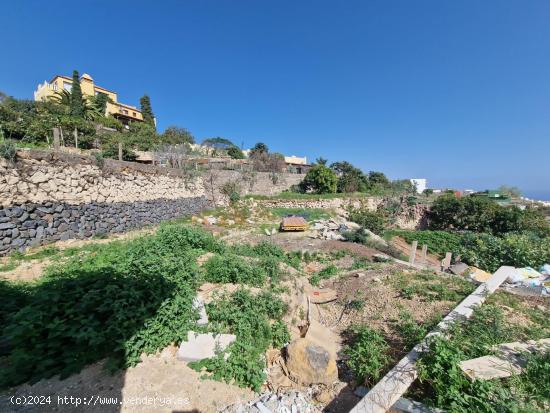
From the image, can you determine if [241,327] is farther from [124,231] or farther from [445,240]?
[445,240]

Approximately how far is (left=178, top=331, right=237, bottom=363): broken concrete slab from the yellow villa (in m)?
41.2

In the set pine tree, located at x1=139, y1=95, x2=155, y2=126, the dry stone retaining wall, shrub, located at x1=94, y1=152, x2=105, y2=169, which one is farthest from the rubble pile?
pine tree, located at x1=139, y1=95, x2=155, y2=126

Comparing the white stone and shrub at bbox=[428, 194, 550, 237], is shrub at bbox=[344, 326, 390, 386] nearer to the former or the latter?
the white stone

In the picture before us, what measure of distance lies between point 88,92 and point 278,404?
158ft

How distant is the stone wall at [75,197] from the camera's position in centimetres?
574

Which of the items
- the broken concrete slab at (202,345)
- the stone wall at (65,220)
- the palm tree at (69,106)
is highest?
the palm tree at (69,106)

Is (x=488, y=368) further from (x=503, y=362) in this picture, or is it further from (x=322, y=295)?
(x=322, y=295)

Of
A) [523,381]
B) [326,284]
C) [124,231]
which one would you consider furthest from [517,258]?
[124,231]

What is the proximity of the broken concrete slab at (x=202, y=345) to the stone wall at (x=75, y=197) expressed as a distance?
224 inches

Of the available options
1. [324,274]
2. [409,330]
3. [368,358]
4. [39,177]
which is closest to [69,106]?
[39,177]

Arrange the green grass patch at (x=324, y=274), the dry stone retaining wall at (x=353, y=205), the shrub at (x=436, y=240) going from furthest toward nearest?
1. the dry stone retaining wall at (x=353, y=205)
2. the shrub at (x=436, y=240)
3. the green grass patch at (x=324, y=274)

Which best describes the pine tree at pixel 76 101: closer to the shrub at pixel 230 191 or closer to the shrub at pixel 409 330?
the shrub at pixel 230 191

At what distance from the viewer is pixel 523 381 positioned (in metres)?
2.57

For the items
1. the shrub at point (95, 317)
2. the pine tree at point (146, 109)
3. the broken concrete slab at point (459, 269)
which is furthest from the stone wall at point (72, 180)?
the pine tree at point (146, 109)
